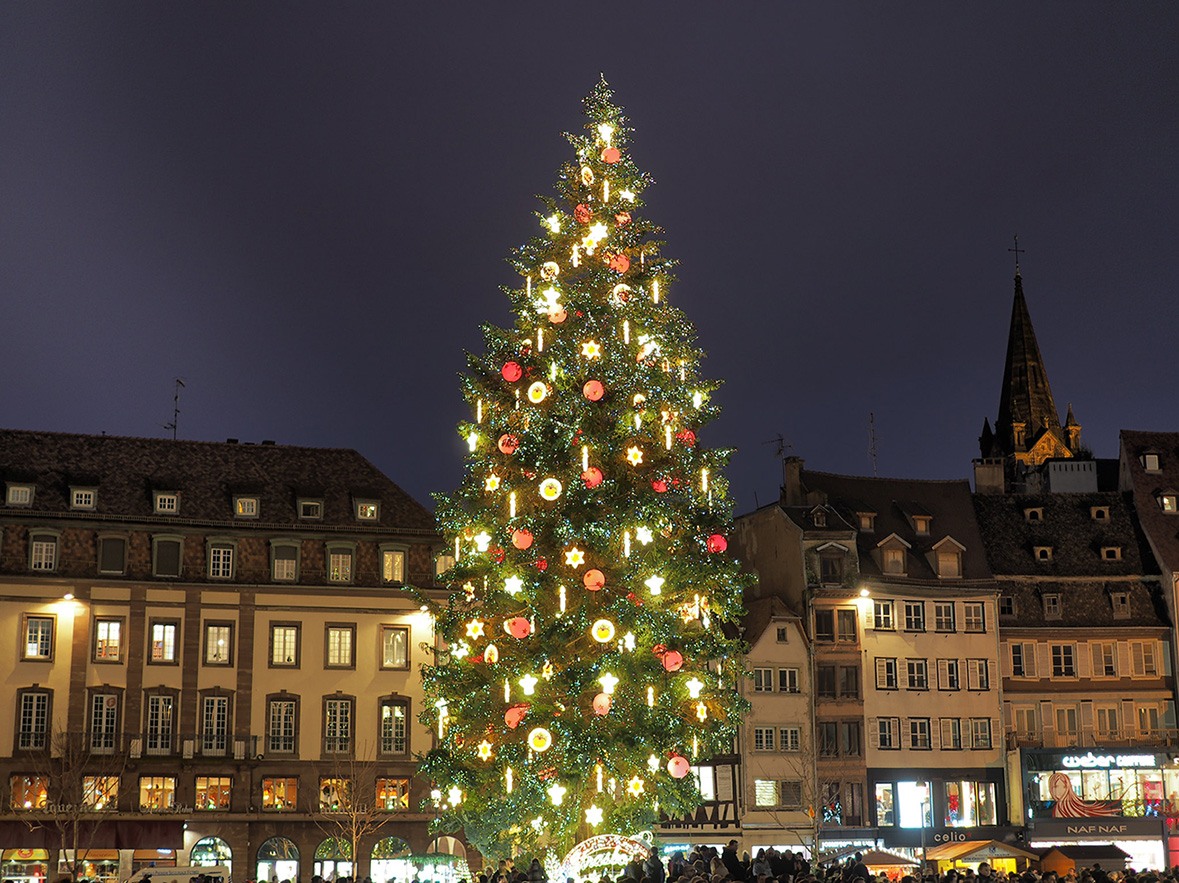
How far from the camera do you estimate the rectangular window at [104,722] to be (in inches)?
2298

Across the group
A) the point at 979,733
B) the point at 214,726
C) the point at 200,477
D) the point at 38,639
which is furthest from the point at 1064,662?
the point at 38,639

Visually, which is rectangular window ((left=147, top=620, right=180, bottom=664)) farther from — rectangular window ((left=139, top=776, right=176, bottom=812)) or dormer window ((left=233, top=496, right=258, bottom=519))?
dormer window ((left=233, top=496, right=258, bottom=519))

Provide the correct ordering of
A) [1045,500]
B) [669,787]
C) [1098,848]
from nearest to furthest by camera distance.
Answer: [669,787] < [1098,848] < [1045,500]

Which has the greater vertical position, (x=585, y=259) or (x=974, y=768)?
(x=585, y=259)

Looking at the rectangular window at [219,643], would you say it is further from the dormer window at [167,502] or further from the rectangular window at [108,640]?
the dormer window at [167,502]

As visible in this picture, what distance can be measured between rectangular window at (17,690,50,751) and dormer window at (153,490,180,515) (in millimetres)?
7835

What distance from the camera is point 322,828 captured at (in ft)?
196


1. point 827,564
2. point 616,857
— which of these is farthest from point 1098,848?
point 616,857

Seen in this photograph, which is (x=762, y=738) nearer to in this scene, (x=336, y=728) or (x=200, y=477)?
(x=336, y=728)

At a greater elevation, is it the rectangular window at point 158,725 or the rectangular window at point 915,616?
the rectangular window at point 915,616

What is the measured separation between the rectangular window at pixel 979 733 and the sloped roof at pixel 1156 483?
34.5 feet

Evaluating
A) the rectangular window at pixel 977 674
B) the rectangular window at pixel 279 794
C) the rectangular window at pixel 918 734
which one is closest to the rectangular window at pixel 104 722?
the rectangular window at pixel 279 794

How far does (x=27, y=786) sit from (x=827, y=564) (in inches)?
1263

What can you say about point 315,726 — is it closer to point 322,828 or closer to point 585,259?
point 322,828
